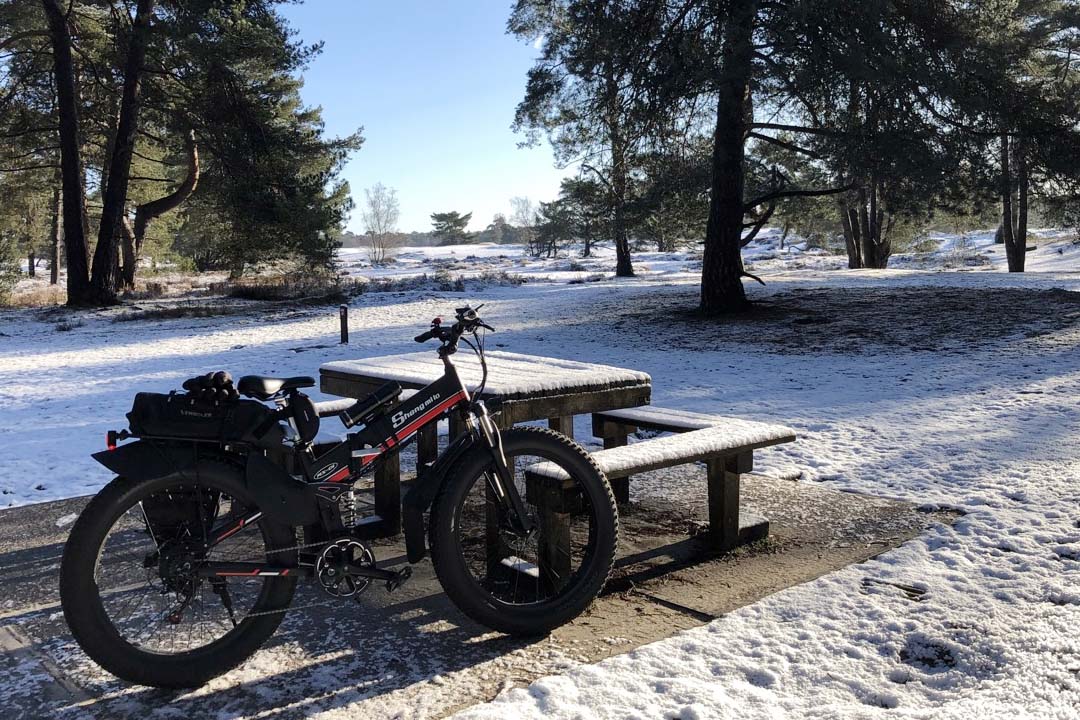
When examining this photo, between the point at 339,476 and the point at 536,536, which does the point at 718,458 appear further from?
the point at 339,476

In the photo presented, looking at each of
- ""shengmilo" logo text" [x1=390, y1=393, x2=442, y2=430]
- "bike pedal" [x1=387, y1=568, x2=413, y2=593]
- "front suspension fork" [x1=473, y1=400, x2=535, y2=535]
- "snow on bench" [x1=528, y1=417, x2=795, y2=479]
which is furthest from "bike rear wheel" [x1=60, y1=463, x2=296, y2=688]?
"snow on bench" [x1=528, y1=417, x2=795, y2=479]

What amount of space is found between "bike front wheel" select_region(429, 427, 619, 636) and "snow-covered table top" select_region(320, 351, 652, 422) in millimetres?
516

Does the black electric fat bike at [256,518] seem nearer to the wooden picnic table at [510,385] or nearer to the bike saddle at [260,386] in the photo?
the bike saddle at [260,386]

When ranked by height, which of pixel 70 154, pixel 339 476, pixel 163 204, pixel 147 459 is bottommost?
pixel 339 476

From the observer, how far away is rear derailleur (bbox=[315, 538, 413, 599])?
2.82 m

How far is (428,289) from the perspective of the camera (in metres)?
21.7

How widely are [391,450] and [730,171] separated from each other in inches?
455

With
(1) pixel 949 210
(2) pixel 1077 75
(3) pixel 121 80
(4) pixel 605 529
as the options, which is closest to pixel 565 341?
(1) pixel 949 210

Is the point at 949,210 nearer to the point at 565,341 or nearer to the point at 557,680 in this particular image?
the point at 565,341

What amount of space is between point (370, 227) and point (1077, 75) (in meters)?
87.7

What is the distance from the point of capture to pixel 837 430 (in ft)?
21.7

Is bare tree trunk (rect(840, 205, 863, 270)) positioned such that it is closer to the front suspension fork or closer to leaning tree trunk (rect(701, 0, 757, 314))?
leaning tree trunk (rect(701, 0, 757, 314))

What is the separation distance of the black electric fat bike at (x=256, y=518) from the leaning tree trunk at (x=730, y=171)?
8416 mm

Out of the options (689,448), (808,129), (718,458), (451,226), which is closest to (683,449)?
(689,448)
